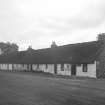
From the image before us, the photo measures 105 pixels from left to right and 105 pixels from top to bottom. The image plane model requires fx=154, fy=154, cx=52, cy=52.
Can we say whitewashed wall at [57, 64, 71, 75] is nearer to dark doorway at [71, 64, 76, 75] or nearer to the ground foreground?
dark doorway at [71, 64, 76, 75]

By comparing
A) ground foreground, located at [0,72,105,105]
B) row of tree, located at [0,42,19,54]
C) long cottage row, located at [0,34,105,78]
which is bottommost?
ground foreground, located at [0,72,105,105]

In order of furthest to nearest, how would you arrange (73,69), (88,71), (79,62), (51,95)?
(73,69), (79,62), (88,71), (51,95)

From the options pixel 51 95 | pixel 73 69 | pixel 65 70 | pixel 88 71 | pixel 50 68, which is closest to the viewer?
pixel 51 95

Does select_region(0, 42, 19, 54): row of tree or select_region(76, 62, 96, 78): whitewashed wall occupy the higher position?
select_region(0, 42, 19, 54): row of tree

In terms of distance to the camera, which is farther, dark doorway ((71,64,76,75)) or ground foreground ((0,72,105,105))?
dark doorway ((71,64,76,75))

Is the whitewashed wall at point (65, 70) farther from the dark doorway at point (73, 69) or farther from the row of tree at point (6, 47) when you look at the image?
the row of tree at point (6, 47)

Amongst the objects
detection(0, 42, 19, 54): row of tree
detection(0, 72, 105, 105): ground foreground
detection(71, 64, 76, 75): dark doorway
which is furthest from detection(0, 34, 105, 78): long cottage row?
detection(0, 42, 19, 54): row of tree

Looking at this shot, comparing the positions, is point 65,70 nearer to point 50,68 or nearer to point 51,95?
point 50,68

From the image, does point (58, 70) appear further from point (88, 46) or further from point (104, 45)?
point (104, 45)

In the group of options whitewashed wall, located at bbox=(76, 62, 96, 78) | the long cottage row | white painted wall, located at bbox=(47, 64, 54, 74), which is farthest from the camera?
white painted wall, located at bbox=(47, 64, 54, 74)

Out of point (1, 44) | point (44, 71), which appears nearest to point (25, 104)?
point (44, 71)

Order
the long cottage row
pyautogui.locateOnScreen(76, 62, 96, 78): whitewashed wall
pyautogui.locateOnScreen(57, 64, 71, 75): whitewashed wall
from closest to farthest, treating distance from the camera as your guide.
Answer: pyautogui.locateOnScreen(76, 62, 96, 78): whitewashed wall < the long cottage row < pyautogui.locateOnScreen(57, 64, 71, 75): whitewashed wall

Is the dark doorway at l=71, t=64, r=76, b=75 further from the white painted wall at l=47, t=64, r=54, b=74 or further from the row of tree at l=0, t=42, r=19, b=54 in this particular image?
the row of tree at l=0, t=42, r=19, b=54

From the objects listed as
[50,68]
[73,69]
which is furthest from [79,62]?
[50,68]
